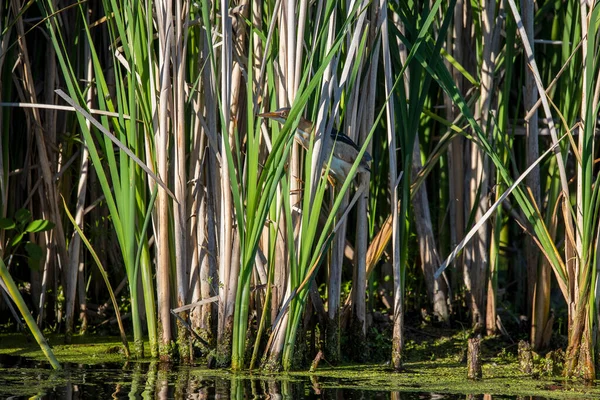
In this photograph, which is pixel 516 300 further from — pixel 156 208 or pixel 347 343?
pixel 156 208

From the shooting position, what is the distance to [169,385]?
337 cm

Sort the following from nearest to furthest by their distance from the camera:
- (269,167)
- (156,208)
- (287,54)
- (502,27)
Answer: (269,167) → (287,54) → (156,208) → (502,27)

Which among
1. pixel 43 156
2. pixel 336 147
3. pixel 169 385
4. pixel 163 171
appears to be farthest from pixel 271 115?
pixel 43 156

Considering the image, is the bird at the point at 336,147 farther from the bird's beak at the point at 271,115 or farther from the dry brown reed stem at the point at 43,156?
the dry brown reed stem at the point at 43,156

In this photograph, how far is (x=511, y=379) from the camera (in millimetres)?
3734

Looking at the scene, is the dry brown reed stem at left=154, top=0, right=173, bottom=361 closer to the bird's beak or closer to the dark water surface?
the dark water surface

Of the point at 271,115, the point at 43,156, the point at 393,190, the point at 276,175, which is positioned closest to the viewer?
the point at 276,175

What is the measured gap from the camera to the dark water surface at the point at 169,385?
3.20 metres

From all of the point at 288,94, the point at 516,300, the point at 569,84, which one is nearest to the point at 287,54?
the point at 288,94

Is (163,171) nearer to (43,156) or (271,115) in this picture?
(271,115)

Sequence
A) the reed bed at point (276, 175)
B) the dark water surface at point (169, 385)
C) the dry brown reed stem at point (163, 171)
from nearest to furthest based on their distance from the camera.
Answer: the dark water surface at point (169, 385), the reed bed at point (276, 175), the dry brown reed stem at point (163, 171)

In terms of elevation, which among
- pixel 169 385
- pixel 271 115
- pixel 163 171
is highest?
pixel 271 115

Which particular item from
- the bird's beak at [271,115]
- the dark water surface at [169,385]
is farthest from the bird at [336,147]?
the dark water surface at [169,385]

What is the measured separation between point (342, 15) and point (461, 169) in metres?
1.52
